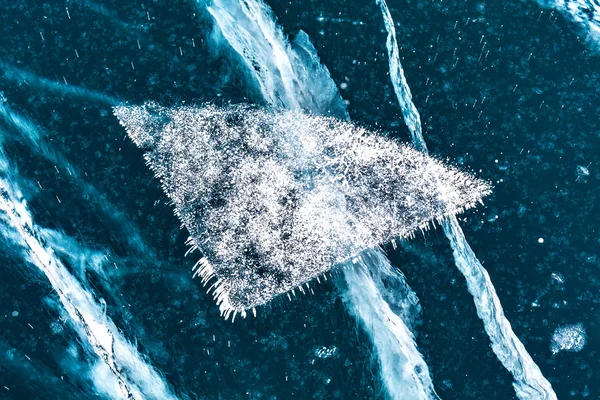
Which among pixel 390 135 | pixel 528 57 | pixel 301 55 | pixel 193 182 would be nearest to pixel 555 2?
pixel 528 57

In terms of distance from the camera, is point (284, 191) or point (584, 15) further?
point (584, 15)

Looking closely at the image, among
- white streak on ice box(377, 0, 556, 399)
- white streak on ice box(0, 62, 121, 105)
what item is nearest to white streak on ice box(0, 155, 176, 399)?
white streak on ice box(0, 62, 121, 105)

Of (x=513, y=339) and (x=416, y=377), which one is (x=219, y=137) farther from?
(x=513, y=339)

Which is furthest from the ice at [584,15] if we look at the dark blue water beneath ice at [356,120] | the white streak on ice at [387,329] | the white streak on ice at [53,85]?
the white streak on ice at [53,85]

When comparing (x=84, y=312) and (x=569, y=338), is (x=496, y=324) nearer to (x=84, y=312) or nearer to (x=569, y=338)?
(x=569, y=338)

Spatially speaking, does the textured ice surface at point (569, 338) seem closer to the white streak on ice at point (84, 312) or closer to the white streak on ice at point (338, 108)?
the white streak on ice at point (338, 108)

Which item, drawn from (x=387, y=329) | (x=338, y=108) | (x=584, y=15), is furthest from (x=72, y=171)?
(x=584, y=15)

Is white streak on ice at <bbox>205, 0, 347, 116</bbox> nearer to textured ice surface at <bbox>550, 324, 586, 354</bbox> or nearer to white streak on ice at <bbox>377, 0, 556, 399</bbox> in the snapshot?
white streak on ice at <bbox>377, 0, 556, 399</bbox>
